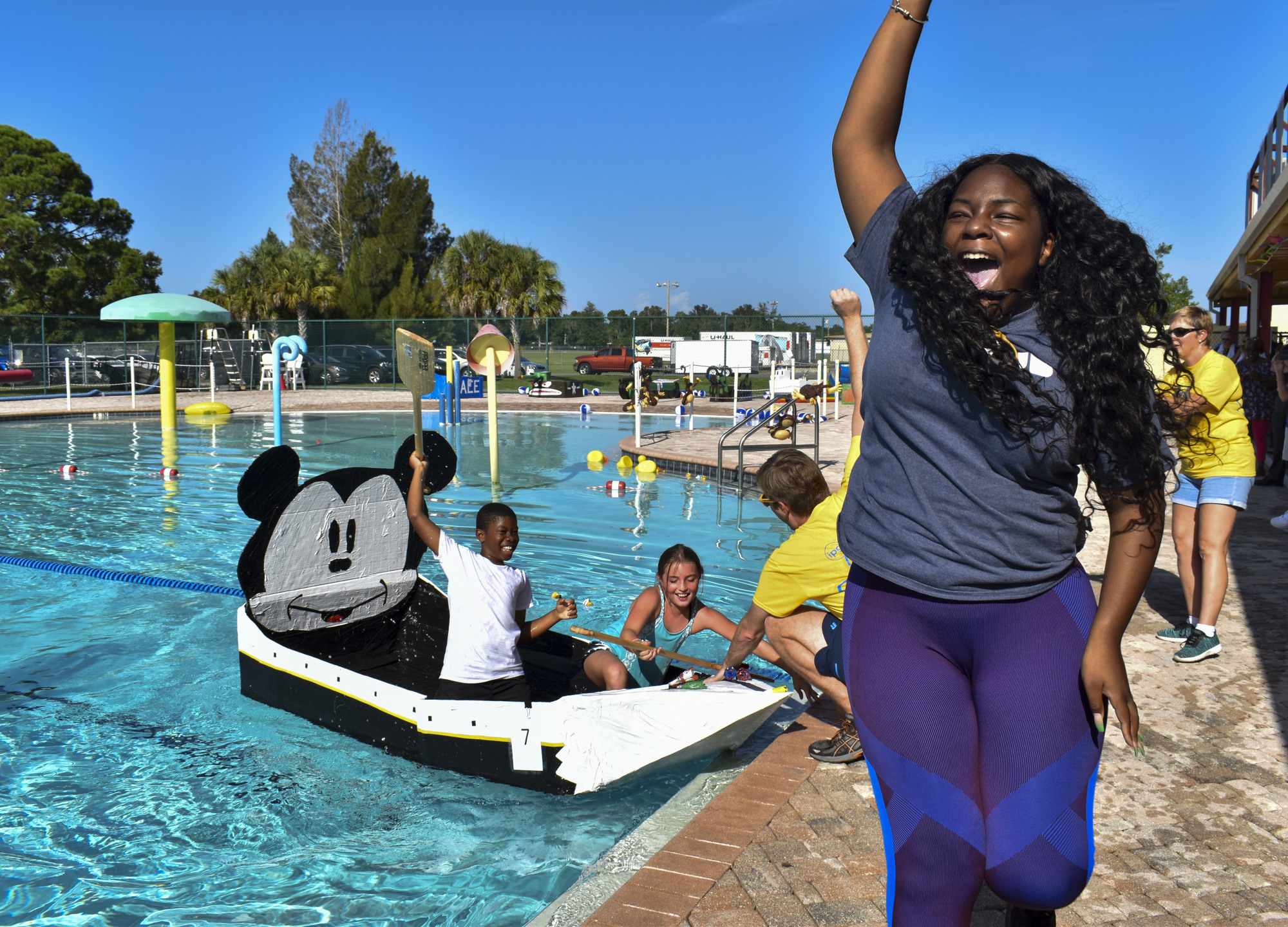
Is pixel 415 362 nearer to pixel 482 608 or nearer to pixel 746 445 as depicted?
pixel 482 608

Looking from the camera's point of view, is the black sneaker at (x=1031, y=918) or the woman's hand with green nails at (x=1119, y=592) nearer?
the woman's hand with green nails at (x=1119, y=592)

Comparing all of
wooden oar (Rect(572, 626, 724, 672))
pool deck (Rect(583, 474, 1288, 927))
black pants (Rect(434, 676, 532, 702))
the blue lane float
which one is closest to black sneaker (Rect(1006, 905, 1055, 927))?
pool deck (Rect(583, 474, 1288, 927))

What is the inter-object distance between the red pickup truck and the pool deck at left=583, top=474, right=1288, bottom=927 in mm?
38253

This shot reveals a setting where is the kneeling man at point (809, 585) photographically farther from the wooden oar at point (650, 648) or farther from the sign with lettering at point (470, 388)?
the sign with lettering at point (470, 388)

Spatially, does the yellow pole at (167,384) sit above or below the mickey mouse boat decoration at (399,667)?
above

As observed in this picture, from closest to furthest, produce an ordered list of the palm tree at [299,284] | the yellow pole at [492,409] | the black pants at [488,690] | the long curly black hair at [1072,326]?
the long curly black hair at [1072,326], the black pants at [488,690], the yellow pole at [492,409], the palm tree at [299,284]

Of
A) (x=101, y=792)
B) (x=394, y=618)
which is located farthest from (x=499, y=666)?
(x=101, y=792)

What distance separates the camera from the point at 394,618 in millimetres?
5723

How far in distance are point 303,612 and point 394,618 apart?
1.75ft

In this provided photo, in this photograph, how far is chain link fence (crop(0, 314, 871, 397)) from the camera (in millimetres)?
30913

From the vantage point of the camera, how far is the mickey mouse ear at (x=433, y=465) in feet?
18.4

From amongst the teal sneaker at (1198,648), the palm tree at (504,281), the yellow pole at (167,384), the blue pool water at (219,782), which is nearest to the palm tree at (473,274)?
the palm tree at (504,281)

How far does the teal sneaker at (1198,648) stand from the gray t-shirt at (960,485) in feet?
13.5

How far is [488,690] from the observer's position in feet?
15.2
